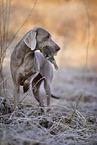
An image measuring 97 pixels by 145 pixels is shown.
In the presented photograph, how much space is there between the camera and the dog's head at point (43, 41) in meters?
2.25

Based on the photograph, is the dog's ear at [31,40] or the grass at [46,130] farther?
the dog's ear at [31,40]

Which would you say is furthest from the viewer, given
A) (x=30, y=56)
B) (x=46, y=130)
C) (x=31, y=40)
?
(x=30, y=56)

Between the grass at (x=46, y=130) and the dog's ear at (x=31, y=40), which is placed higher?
the dog's ear at (x=31, y=40)

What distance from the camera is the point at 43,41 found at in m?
2.29

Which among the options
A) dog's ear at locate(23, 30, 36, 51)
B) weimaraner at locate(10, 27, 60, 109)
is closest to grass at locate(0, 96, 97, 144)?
weimaraner at locate(10, 27, 60, 109)

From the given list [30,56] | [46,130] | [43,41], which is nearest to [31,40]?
[43,41]

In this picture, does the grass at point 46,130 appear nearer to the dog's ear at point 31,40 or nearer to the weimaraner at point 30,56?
the weimaraner at point 30,56

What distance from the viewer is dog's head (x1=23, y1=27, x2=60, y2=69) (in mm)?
2246

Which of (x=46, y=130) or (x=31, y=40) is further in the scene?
(x=31, y=40)

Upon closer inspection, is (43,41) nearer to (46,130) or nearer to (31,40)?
(31,40)

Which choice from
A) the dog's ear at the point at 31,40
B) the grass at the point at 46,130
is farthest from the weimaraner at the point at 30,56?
the grass at the point at 46,130

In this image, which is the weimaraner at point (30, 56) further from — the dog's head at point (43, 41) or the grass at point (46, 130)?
the grass at point (46, 130)

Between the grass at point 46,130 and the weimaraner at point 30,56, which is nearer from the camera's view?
the grass at point 46,130

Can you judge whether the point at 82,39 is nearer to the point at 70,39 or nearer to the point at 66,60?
the point at 70,39
